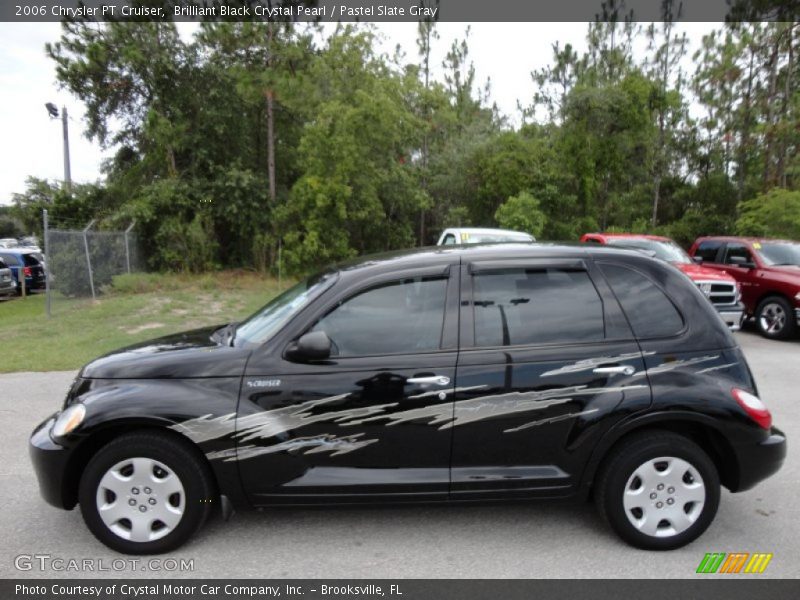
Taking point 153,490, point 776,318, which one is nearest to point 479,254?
point 153,490

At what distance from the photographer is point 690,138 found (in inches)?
1038

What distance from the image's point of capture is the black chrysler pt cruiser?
10.3 feet

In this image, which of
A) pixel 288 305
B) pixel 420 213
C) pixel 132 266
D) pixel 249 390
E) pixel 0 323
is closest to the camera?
pixel 249 390

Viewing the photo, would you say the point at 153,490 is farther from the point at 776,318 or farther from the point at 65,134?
the point at 65,134

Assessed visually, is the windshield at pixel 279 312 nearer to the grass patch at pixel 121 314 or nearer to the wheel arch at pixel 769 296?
the grass patch at pixel 121 314

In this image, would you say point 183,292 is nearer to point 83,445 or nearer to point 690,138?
point 83,445

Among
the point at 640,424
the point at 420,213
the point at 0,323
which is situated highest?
the point at 420,213

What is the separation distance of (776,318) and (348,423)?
9935mm

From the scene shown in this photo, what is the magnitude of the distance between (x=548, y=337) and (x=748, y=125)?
2695cm

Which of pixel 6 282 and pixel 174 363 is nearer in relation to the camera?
pixel 174 363

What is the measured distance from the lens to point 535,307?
335 centimetres

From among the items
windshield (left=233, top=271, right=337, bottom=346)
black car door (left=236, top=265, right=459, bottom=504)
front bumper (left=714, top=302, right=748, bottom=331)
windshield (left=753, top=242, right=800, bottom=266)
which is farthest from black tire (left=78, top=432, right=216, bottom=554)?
windshield (left=753, top=242, right=800, bottom=266)

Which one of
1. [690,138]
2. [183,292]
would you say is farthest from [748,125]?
[183,292]
